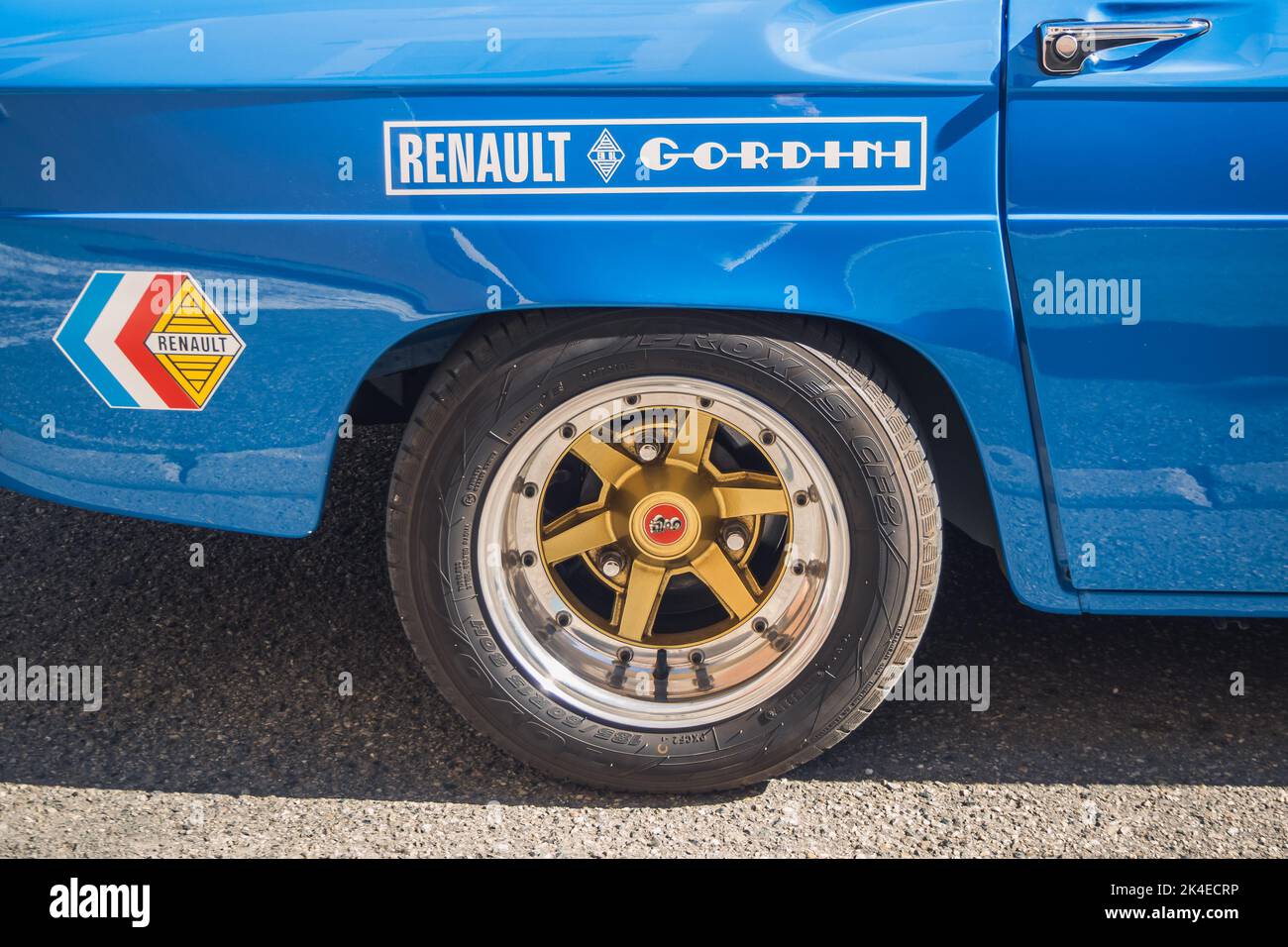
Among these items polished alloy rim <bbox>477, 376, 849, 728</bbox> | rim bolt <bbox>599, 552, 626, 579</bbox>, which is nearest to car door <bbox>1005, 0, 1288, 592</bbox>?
polished alloy rim <bbox>477, 376, 849, 728</bbox>

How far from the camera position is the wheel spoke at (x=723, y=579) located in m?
2.59

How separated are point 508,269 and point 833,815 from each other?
3.90 feet

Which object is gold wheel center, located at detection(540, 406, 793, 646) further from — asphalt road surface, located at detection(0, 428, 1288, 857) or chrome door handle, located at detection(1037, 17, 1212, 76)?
chrome door handle, located at detection(1037, 17, 1212, 76)

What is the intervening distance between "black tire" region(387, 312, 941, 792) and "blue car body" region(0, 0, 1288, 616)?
0.11m

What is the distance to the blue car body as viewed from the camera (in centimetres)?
221

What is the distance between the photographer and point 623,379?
2.41 metres

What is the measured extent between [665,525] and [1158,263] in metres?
0.99

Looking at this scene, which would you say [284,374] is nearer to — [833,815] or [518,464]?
[518,464]

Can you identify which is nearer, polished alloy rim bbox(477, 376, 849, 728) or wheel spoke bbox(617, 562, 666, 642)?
polished alloy rim bbox(477, 376, 849, 728)

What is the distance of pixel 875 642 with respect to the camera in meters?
2.49

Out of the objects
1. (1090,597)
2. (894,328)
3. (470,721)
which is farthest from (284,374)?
(1090,597)

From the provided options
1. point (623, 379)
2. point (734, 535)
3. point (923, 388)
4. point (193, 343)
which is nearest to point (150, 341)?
point (193, 343)

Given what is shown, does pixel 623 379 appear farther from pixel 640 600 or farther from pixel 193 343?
pixel 193 343

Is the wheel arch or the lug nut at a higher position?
the wheel arch
